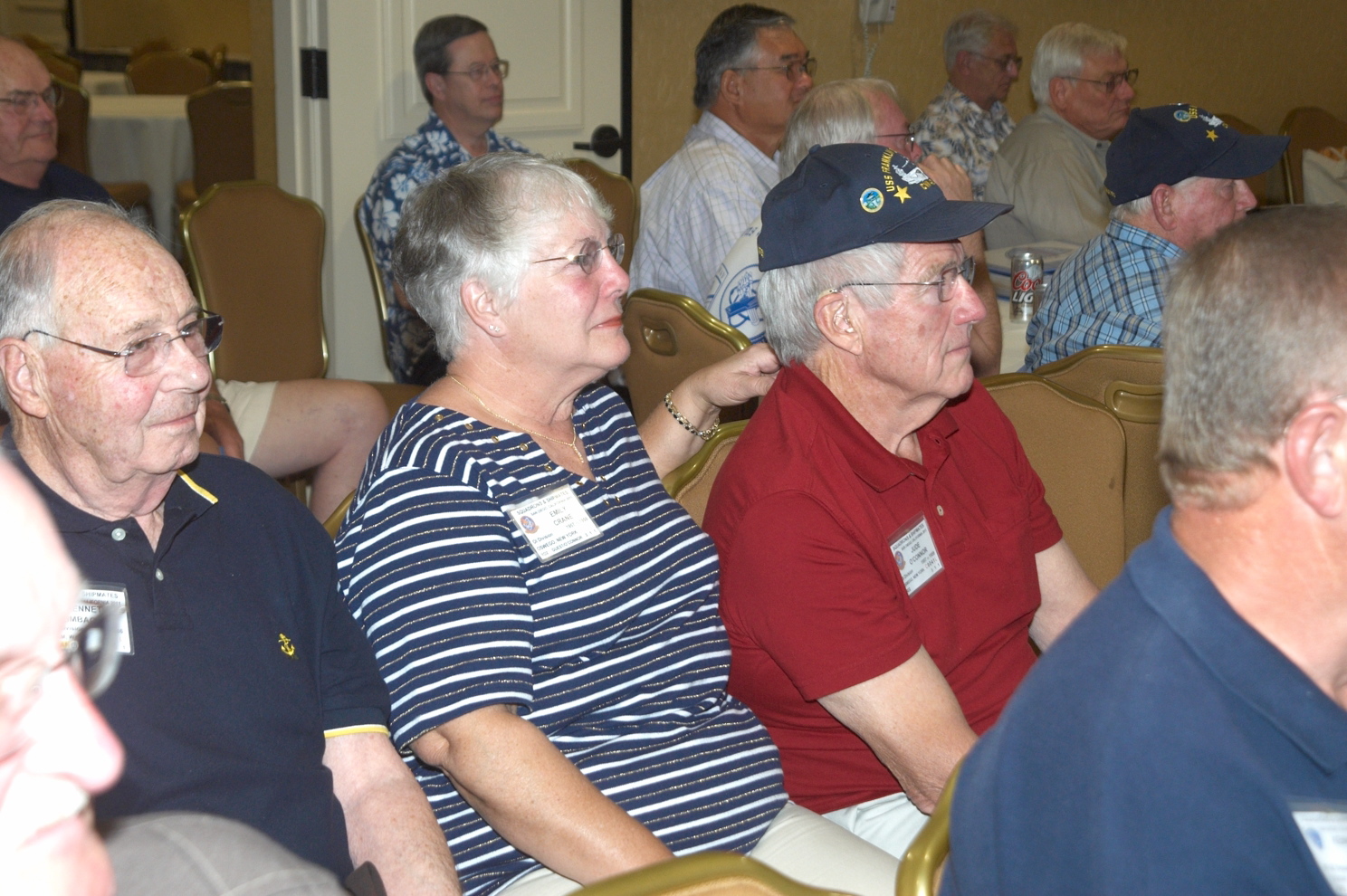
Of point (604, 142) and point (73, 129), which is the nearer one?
point (604, 142)

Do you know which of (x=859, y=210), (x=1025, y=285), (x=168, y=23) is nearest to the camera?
(x=859, y=210)

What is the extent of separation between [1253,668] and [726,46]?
344cm

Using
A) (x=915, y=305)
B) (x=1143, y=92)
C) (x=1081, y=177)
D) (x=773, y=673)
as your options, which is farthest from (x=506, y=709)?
(x=1143, y=92)

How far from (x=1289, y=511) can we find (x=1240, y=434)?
67mm

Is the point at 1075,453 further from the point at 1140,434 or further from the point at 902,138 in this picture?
the point at 902,138

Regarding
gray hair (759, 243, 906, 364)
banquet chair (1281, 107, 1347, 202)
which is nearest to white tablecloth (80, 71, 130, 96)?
banquet chair (1281, 107, 1347, 202)

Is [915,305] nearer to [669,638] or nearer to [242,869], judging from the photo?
[669,638]

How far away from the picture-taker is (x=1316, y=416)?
89 centimetres

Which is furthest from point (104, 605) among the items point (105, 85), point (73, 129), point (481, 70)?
point (105, 85)

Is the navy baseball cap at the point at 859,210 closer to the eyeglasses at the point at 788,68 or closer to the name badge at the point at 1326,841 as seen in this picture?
the name badge at the point at 1326,841

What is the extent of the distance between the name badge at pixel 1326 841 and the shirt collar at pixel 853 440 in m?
0.82

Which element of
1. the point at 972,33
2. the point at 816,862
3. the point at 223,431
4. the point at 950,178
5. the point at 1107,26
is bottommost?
the point at 816,862

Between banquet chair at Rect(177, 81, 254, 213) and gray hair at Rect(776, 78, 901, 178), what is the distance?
3.99 meters

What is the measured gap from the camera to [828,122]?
3.02 m
